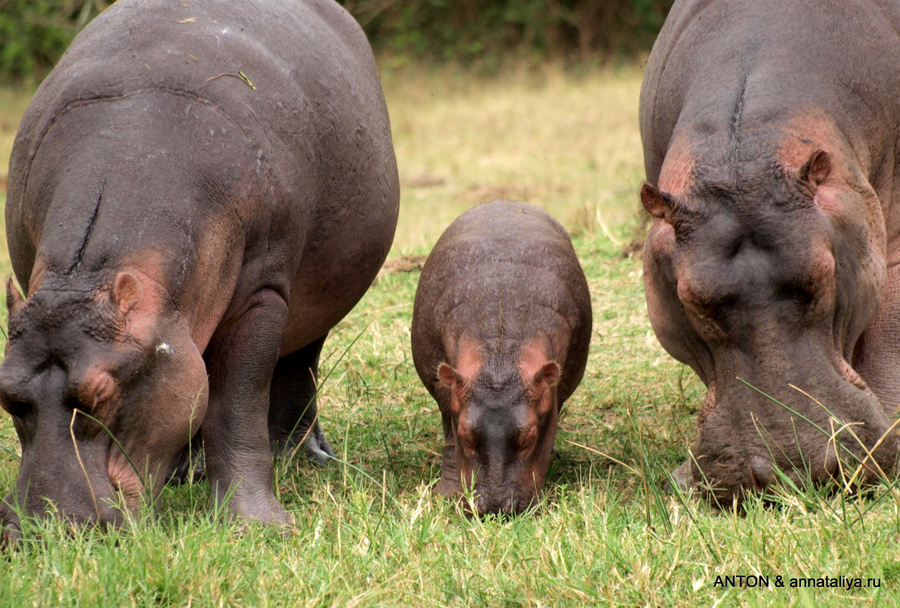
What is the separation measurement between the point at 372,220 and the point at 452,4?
1448 cm

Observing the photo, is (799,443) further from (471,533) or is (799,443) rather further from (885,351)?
(471,533)

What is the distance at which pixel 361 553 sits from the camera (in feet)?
10.7

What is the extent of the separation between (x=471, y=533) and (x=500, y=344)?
0.86m

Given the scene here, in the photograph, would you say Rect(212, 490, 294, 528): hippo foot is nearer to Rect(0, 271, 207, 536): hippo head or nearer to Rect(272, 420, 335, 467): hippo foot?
Rect(0, 271, 207, 536): hippo head

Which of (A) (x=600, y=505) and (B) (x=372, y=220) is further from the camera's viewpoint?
(B) (x=372, y=220)

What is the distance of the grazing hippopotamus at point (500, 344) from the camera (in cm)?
391

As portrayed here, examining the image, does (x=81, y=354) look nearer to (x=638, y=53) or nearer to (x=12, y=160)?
(x=12, y=160)

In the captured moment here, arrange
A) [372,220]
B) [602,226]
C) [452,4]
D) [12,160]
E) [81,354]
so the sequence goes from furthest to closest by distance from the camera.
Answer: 1. [452,4]
2. [602,226]
3. [372,220]
4. [12,160]
5. [81,354]

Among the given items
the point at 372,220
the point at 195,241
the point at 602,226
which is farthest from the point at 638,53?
the point at 195,241

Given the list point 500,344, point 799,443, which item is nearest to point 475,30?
point 500,344

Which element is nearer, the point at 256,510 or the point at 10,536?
the point at 10,536

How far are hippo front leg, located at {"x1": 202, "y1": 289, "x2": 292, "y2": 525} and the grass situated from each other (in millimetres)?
157

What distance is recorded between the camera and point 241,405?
3746 mm

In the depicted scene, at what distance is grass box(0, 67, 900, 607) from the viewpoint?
2.91 meters
